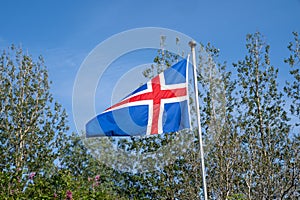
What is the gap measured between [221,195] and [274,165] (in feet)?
5.08

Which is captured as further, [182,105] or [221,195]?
[221,195]

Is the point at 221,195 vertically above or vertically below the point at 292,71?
below

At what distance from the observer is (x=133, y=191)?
1408 centimetres

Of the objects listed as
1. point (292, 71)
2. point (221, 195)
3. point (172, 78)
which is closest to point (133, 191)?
point (221, 195)

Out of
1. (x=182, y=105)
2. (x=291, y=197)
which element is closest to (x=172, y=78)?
(x=182, y=105)

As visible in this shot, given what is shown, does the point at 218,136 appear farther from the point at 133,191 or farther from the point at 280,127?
the point at 133,191

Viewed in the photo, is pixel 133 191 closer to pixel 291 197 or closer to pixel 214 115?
pixel 214 115

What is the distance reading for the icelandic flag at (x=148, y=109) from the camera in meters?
5.38

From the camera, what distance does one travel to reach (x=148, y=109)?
18.0 feet

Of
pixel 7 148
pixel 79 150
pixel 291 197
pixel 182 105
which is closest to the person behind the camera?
pixel 182 105

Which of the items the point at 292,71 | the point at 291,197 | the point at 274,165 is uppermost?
the point at 292,71

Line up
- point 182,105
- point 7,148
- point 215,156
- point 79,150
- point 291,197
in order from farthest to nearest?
point 79,150 → point 7,148 → point 215,156 → point 291,197 → point 182,105

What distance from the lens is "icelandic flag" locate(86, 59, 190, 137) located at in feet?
17.6

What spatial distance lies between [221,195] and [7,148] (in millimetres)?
6604
